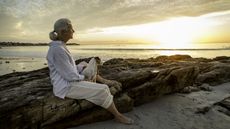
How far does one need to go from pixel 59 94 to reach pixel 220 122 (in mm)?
4394

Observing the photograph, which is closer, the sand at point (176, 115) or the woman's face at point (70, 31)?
the woman's face at point (70, 31)

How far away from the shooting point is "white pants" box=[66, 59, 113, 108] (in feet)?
18.6

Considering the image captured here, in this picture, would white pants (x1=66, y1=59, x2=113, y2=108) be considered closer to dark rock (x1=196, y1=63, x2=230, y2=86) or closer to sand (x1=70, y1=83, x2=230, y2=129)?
sand (x1=70, y1=83, x2=230, y2=129)

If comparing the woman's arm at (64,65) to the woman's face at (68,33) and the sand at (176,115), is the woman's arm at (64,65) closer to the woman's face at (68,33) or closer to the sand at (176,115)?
the woman's face at (68,33)

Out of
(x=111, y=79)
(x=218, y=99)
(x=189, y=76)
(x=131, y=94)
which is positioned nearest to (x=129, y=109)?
(x=131, y=94)

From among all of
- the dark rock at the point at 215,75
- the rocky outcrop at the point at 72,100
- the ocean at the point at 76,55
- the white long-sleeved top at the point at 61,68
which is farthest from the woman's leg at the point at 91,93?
the ocean at the point at 76,55

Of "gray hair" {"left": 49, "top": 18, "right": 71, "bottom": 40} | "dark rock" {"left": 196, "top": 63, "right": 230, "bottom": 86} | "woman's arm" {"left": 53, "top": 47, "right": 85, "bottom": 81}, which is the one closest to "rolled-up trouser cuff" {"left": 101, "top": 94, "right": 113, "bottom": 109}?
"woman's arm" {"left": 53, "top": 47, "right": 85, "bottom": 81}

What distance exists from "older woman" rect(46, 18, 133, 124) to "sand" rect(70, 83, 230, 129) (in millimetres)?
839

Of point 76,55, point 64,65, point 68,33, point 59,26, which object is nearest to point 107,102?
point 64,65

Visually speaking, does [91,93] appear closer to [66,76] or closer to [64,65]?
[66,76]

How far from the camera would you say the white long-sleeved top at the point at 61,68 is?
5.55m

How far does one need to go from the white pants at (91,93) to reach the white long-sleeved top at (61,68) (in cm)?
13

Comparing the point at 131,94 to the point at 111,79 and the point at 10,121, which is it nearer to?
the point at 111,79

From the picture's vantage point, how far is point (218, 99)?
8250 mm
